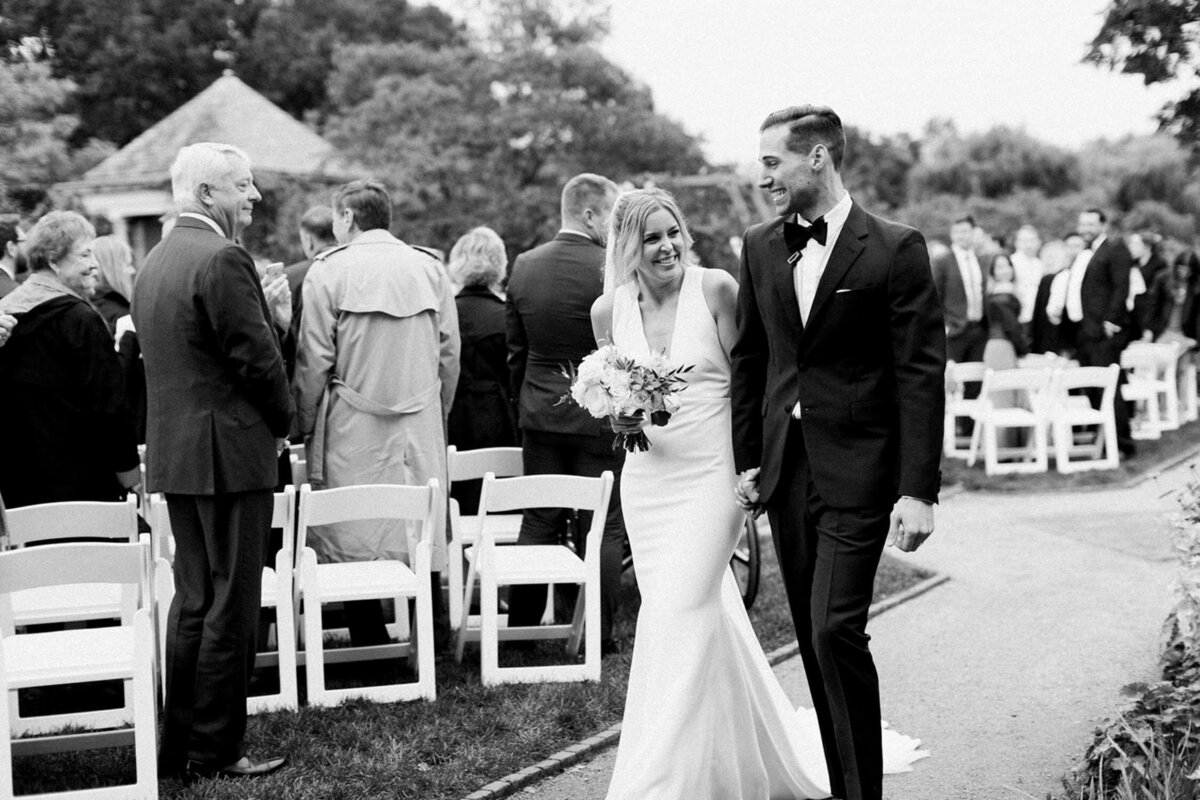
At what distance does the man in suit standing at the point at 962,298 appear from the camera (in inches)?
559

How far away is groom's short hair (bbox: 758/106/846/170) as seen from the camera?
427 centimetres

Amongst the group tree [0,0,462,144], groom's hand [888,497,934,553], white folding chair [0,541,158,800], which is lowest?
white folding chair [0,541,158,800]

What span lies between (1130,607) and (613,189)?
3978 mm

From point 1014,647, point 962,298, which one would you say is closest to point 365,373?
point 1014,647

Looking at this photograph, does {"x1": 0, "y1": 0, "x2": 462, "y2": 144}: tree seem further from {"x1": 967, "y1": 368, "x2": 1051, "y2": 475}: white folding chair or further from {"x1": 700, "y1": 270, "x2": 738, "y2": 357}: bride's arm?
{"x1": 700, "y1": 270, "x2": 738, "y2": 357}: bride's arm

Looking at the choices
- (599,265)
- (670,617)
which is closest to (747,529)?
(599,265)

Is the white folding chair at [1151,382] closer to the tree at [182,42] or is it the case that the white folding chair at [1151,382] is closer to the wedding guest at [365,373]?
the wedding guest at [365,373]

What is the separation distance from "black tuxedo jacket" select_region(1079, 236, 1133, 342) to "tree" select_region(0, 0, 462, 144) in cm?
3032

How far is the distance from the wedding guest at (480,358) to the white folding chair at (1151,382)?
897cm

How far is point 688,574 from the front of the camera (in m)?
4.71

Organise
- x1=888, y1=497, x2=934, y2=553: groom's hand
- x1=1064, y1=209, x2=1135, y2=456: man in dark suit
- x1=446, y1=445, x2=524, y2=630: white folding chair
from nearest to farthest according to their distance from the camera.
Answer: x1=888, y1=497, x2=934, y2=553: groom's hand
x1=446, y1=445, x2=524, y2=630: white folding chair
x1=1064, y1=209, x2=1135, y2=456: man in dark suit

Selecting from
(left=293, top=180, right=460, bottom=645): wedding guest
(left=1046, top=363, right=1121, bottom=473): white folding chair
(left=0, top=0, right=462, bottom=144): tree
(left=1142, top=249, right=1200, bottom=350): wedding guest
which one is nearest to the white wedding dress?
(left=293, top=180, right=460, bottom=645): wedding guest

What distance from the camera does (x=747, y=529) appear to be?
297 inches

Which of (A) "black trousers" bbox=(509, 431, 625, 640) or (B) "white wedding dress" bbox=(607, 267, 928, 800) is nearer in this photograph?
(B) "white wedding dress" bbox=(607, 267, 928, 800)
